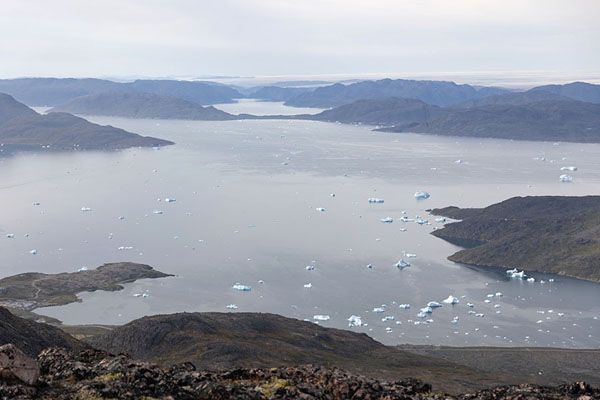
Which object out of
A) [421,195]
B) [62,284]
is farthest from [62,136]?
[62,284]

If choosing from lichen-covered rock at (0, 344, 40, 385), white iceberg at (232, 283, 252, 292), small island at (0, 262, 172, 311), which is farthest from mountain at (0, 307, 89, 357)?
white iceberg at (232, 283, 252, 292)

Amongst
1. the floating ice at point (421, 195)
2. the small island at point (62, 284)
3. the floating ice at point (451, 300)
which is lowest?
the small island at point (62, 284)

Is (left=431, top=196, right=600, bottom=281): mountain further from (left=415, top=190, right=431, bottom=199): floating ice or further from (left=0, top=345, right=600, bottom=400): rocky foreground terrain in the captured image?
(left=0, top=345, right=600, bottom=400): rocky foreground terrain

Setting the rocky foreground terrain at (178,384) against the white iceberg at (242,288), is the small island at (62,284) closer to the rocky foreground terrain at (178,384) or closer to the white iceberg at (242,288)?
the white iceberg at (242,288)

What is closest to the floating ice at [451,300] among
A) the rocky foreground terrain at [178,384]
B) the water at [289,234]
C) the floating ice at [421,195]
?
the water at [289,234]

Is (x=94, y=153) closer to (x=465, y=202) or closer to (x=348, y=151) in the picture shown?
(x=348, y=151)

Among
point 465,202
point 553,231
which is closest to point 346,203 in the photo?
point 465,202

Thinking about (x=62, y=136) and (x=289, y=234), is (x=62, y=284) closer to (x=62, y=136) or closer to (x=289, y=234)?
(x=289, y=234)
